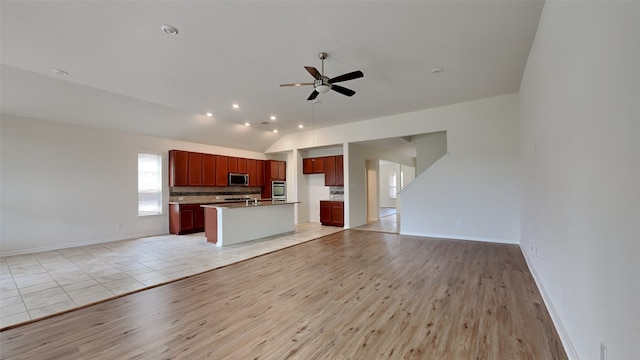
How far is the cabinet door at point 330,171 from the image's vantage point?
27.2ft

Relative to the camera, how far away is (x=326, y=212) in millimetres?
8359

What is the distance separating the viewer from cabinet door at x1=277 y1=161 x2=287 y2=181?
9.66m

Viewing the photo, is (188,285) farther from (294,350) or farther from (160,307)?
(294,350)

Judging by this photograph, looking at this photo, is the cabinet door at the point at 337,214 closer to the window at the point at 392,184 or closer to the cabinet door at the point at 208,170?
the cabinet door at the point at 208,170

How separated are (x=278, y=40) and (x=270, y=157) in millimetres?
6975

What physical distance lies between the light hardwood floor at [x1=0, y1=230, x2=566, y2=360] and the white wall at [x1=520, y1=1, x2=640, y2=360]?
20.0 inches

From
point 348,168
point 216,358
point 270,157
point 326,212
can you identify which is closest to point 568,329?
point 216,358

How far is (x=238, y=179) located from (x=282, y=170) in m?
1.84

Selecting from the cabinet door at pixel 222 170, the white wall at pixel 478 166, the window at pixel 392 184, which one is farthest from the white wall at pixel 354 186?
the window at pixel 392 184

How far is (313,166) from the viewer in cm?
884

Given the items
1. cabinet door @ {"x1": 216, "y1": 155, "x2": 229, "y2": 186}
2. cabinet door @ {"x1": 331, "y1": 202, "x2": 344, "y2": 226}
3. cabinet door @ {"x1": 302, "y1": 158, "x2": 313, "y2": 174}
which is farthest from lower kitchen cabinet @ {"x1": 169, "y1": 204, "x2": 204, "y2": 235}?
cabinet door @ {"x1": 331, "y1": 202, "x2": 344, "y2": 226}

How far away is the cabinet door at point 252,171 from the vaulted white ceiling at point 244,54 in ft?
10.2

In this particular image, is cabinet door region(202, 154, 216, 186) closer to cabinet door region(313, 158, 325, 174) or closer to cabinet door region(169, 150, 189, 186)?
cabinet door region(169, 150, 189, 186)

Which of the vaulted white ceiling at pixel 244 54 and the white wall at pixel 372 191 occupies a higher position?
the vaulted white ceiling at pixel 244 54
